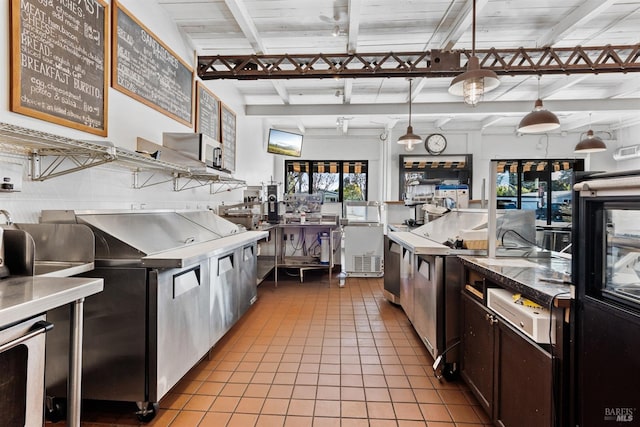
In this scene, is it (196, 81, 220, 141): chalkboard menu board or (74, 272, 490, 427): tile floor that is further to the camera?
(196, 81, 220, 141): chalkboard menu board

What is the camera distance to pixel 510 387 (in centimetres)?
153

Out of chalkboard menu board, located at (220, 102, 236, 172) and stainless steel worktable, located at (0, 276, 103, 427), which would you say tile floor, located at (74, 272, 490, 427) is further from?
chalkboard menu board, located at (220, 102, 236, 172)

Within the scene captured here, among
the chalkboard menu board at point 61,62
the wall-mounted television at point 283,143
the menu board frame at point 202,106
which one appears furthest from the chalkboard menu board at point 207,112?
the wall-mounted television at point 283,143

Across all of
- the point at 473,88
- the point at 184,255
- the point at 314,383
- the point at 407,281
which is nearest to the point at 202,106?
the point at 184,255

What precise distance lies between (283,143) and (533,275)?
5.80 meters

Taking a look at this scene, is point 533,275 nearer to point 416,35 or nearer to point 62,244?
point 62,244

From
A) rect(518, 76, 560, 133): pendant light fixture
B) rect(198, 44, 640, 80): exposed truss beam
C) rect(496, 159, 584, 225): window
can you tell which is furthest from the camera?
rect(496, 159, 584, 225): window

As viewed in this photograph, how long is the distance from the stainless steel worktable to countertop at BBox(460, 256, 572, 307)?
1.89 metres

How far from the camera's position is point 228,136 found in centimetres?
492

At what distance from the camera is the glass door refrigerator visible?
106 centimetres

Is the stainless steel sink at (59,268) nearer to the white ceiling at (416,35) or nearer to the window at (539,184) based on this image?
the white ceiling at (416,35)

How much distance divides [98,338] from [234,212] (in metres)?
2.81

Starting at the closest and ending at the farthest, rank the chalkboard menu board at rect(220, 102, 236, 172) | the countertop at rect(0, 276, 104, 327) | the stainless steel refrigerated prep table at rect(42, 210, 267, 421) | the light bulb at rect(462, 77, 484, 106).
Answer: the countertop at rect(0, 276, 104, 327) < the stainless steel refrigerated prep table at rect(42, 210, 267, 421) < the light bulb at rect(462, 77, 484, 106) < the chalkboard menu board at rect(220, 102, 236, 172)

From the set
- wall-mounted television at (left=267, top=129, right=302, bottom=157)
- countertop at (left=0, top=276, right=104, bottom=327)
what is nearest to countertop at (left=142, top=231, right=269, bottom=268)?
countertop at (left=0, top=276, right=104, bottom=327)
